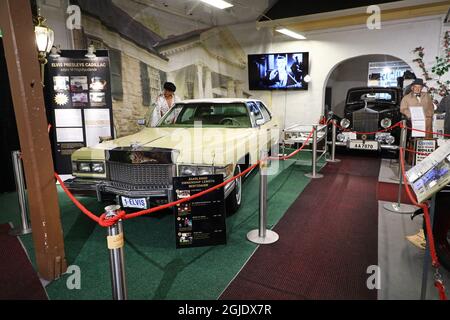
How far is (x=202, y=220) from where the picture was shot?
3.25 meters

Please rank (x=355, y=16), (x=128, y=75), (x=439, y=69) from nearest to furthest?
(x=128, y=75) < (x=439, y=69) < (x=355, y=16)

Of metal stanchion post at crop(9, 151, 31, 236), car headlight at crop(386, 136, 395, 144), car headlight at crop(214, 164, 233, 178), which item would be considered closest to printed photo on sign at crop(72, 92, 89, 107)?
metal stanchion post at crop(9, 151, 31, 236)

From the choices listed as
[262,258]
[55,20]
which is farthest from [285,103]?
[262,258]

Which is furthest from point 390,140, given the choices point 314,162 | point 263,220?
point 263,220

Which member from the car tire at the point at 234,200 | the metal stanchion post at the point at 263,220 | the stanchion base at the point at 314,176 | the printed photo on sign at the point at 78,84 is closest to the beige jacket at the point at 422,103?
the stanchion base at the point at 314,176

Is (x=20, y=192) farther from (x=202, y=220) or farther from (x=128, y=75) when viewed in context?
(x=128, y=75)

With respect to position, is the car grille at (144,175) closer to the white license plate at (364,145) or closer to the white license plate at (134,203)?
the white license plate at (134,203)

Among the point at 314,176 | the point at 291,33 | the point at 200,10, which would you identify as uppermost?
the point at 200,10

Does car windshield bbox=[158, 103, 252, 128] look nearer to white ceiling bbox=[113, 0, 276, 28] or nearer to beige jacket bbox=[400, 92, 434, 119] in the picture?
white ceiling bbox=[113, 0, 276, 28]

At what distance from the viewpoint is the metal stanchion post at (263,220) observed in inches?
132

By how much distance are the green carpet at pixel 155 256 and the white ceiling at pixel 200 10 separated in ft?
15.8

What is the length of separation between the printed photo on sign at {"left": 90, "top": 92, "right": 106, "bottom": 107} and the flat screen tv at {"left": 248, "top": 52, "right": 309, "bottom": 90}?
18.5 ft

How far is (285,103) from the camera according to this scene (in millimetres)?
10203

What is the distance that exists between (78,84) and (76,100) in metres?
0.29
